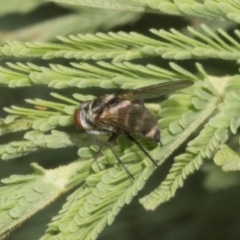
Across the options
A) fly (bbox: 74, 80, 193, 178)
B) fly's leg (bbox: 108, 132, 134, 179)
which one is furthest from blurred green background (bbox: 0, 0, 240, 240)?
fly's leg (bbox: 108, 132, 134, 179)

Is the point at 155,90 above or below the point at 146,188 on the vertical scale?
above

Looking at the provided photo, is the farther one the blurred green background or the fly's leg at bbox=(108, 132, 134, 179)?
the blurred green background

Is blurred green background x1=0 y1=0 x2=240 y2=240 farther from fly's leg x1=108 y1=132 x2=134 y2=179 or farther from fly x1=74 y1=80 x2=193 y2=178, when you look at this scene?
fly's leg x1=108 y1=132 x2=134 y2=179

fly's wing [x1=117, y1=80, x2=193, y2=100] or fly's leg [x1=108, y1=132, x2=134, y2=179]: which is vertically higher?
fly's wing [x1=117, y1=80, x2=193, y2=100]

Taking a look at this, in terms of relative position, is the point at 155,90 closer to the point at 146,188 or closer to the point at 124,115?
the point at 124,115

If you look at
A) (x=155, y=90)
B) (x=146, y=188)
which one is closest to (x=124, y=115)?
(x=155, y=90)

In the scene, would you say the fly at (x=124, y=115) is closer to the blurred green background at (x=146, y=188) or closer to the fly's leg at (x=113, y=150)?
the fly's leg at (x=113, y=150)

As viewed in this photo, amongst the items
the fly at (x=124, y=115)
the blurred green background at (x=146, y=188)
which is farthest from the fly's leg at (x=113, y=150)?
the blurred green background at (x=146, y=188)
